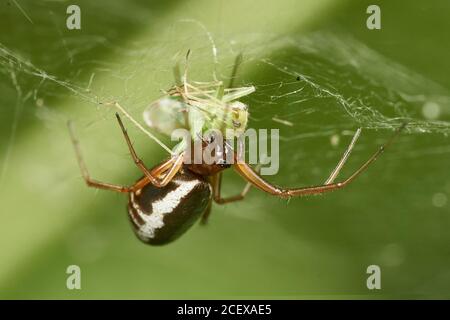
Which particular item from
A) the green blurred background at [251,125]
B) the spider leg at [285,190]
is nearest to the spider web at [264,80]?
the green blurred background at [251,125]

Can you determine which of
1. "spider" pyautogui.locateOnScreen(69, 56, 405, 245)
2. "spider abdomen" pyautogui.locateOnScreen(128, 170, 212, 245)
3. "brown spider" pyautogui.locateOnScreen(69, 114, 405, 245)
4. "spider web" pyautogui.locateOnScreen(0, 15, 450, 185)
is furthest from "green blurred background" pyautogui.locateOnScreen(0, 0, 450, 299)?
"spider abdomen" pyautogui.locateOnScreen(128, 170, 212, 245)

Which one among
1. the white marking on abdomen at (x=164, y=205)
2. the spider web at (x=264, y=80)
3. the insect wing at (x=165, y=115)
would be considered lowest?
the white marking on abdomen at (x=164, y=205)

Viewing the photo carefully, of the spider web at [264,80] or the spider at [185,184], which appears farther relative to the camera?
the spider web at [264,80]

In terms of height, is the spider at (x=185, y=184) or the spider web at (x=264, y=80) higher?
the spider web at (x=264, y=80)

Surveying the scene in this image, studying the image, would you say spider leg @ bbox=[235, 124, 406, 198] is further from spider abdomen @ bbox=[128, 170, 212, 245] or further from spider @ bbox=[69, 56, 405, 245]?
spider abdomen @ bbox=[128, 170, 212, 245]

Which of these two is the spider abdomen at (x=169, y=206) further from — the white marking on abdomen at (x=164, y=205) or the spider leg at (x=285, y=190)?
the spider leg at (x=285, y=190)

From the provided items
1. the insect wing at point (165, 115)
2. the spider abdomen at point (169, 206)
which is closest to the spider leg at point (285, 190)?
the spider abdomen at point (169, 206)

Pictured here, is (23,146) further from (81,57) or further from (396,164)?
(396,164)

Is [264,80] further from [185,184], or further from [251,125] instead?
[185,184]
